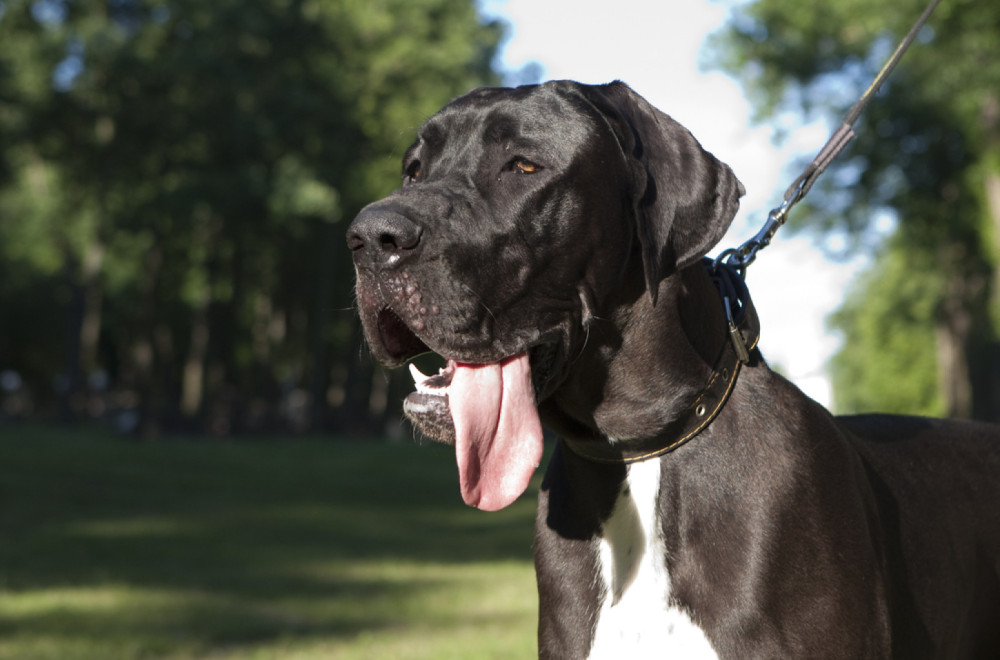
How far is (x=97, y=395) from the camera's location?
1902 inches

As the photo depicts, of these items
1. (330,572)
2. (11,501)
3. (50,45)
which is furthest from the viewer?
(50,45)

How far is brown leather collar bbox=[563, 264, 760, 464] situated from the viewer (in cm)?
319

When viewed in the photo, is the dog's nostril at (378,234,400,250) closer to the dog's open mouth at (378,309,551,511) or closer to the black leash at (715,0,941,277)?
the dog's open mouth at (378,309,551,511)

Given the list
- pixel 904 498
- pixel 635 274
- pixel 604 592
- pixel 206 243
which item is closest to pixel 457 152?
pixel 635 274

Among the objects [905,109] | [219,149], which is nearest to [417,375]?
[905,109]

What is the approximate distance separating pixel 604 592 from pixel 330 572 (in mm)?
7756

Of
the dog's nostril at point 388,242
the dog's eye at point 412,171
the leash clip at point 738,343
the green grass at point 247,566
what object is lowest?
the green grass at point 247,566

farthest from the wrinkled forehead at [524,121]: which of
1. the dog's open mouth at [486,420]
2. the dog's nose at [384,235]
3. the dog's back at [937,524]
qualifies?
the dog's back at [937,524]

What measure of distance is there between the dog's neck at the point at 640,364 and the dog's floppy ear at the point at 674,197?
144 mm

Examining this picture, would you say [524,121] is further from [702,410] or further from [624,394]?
[702,410]

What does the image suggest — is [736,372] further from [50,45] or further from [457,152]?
[50,45]

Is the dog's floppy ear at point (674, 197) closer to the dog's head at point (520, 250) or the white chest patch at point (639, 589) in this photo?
the dog's head at point (520, 250)

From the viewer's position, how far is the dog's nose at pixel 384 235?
2.89m

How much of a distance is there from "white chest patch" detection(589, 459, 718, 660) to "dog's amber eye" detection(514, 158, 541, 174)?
0.82m
